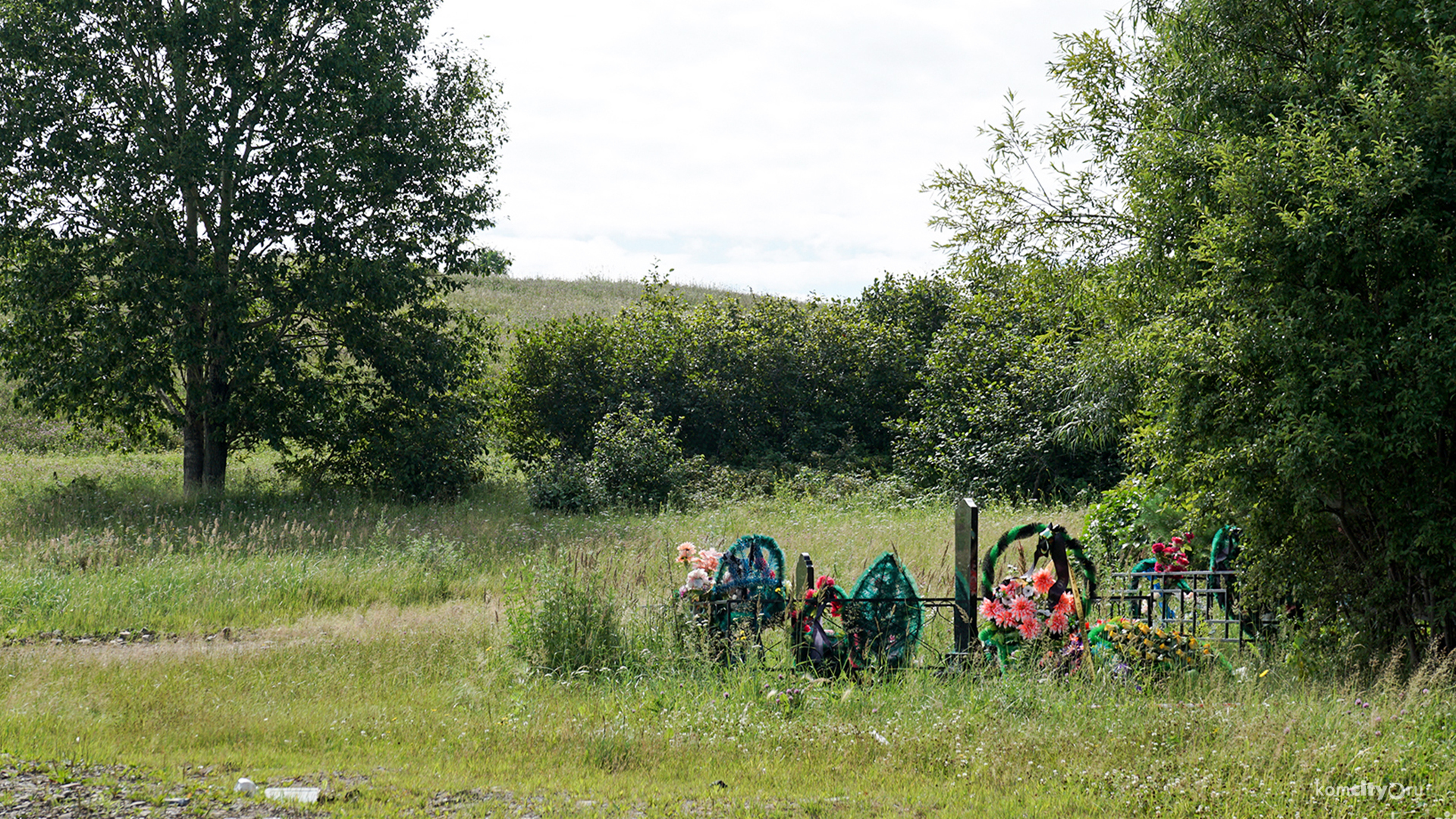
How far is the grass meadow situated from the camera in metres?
4.77

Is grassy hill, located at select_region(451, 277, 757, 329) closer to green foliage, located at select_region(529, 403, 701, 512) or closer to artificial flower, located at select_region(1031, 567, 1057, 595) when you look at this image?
green foliage, located at select_region(529, 403, 701, 512)

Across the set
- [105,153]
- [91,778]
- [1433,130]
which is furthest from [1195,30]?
[105,153]

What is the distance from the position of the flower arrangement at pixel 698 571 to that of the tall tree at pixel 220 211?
11.4m

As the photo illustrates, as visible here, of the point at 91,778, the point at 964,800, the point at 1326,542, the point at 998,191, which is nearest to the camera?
the point at 964,800

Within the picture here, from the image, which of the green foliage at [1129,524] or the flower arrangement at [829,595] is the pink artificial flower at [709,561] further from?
the green foliage at [1129,524]

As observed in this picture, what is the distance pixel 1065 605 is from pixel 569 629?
3576 mm

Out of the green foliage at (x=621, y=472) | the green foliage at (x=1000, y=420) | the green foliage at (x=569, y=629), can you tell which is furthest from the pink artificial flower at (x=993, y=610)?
the green foliage at (x=621, y=472)

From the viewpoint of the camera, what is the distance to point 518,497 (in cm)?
1997

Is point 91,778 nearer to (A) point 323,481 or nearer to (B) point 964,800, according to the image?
(B) point 964,800

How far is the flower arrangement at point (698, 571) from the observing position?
24.0 ft

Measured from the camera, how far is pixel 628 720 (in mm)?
5871

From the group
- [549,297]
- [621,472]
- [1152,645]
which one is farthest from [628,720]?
[549,297]

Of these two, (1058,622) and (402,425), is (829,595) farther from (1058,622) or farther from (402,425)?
(402,425)

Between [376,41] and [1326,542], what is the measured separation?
1695cm
